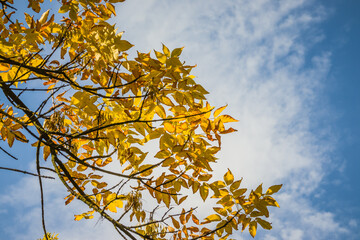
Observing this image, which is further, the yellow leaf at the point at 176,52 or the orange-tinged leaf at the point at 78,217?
the orange-tinged leaf at the point at 78,217

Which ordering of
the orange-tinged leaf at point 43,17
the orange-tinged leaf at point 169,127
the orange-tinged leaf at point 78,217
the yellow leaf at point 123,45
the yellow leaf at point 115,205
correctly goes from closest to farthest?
the yellow leaf at point 123,45 < the orange-tinged leaf at point 169,127 < the orange-tinged leaf at point 43,17 < the yellow leaf at point 115,205 < the orange-tinged leaf at point 78,217

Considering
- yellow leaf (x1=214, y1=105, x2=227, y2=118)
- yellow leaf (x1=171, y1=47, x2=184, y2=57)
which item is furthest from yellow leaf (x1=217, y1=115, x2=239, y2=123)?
yellow leaf (x1=171, y1=47, x2=184, y2=57)

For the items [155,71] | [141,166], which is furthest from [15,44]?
[141,166]

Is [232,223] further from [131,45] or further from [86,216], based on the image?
[131,45]

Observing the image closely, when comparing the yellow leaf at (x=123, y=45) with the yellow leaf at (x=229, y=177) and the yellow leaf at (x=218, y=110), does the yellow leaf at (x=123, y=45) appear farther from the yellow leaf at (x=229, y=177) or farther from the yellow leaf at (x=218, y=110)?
the yellow leaf at (x=229, y=177)

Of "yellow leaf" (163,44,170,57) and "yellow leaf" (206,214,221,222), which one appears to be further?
"yellow leaf" (206,214,221,222)

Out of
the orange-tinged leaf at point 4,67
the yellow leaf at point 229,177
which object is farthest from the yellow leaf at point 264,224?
the orange-tinged leaf at point 4,67

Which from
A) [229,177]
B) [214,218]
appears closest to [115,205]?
[214,218]

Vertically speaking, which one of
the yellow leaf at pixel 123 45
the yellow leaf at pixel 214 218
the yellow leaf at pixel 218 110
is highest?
the yellow leaf at pixel 123 45

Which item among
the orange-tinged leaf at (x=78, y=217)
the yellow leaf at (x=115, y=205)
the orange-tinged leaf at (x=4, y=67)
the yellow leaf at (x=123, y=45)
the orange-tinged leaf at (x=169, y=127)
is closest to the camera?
the yellow leaf at (x=123, y=45)

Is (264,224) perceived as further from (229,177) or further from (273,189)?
(229,177)

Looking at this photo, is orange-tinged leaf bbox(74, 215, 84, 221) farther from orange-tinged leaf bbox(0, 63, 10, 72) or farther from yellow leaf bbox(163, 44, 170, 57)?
yellow leaf bbox(163, 44, 170, 57)

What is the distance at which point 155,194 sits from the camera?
2463 millimetres

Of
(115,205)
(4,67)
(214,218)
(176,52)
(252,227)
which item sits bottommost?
(252,227)
